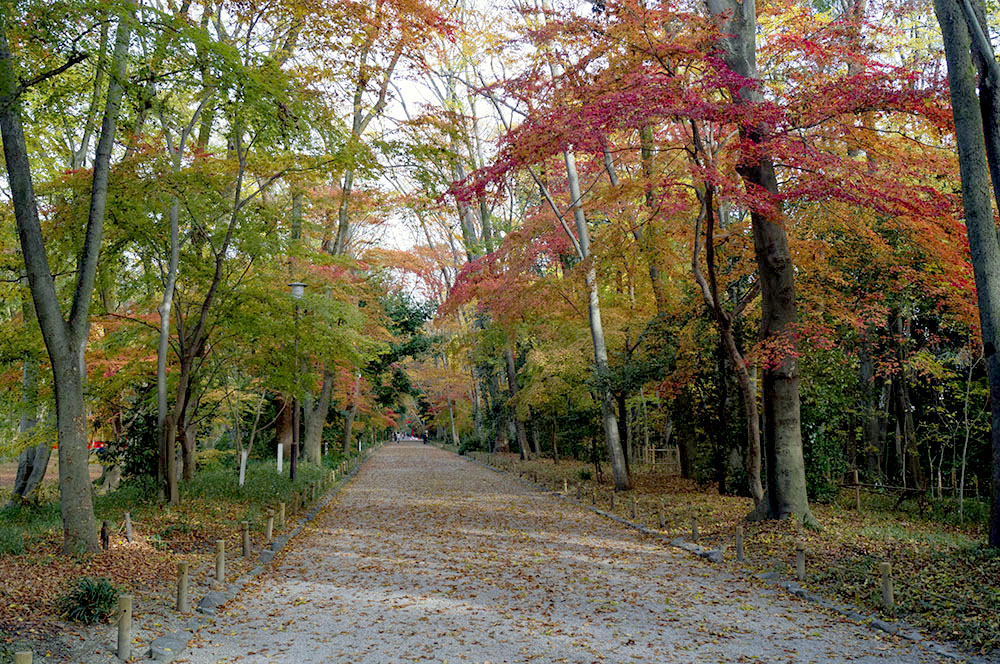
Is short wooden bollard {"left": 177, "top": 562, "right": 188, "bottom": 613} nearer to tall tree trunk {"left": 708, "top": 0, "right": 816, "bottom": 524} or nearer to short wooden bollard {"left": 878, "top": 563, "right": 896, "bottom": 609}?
short wooden bollard {"left": 878, "top": 563, "right": 896, "bottom": 609}

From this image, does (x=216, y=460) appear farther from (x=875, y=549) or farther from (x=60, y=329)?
(x=875, y=549)

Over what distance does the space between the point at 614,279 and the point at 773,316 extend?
26.6 feet

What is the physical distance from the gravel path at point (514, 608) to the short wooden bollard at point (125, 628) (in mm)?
540

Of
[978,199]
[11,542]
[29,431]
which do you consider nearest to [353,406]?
[29,431]

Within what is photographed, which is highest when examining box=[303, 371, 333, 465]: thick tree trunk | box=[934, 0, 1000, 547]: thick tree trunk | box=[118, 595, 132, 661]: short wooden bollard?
box=[934, 0, 1000, 547]: thick tree trunk

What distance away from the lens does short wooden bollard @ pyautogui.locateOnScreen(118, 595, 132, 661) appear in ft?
17.0

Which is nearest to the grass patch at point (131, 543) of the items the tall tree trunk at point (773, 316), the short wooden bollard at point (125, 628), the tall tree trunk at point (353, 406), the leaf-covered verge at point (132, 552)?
the leaf-covered verge at point (132, 552)

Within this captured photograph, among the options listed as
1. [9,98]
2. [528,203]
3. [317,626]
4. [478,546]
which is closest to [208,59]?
[9,98]

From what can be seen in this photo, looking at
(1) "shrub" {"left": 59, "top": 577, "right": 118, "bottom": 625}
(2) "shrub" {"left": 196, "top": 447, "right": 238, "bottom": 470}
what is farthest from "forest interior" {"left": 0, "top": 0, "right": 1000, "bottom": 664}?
(2) "shrub" {"left": 196, "top": 447, "right": 238, "bottom": 470}

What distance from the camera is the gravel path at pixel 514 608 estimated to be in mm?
5527

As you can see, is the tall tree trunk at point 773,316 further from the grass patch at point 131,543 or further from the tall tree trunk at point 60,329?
the tall tree trunk at point 60,329

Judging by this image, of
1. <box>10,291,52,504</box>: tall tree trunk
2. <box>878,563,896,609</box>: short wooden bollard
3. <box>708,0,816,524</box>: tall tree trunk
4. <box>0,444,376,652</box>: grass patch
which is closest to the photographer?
<box>0,444,376,652</box>: grass patch

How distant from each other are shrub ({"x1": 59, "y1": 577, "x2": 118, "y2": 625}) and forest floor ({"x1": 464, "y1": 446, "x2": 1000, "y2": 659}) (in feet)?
23.4

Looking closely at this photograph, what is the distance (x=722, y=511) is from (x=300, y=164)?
1022cm
